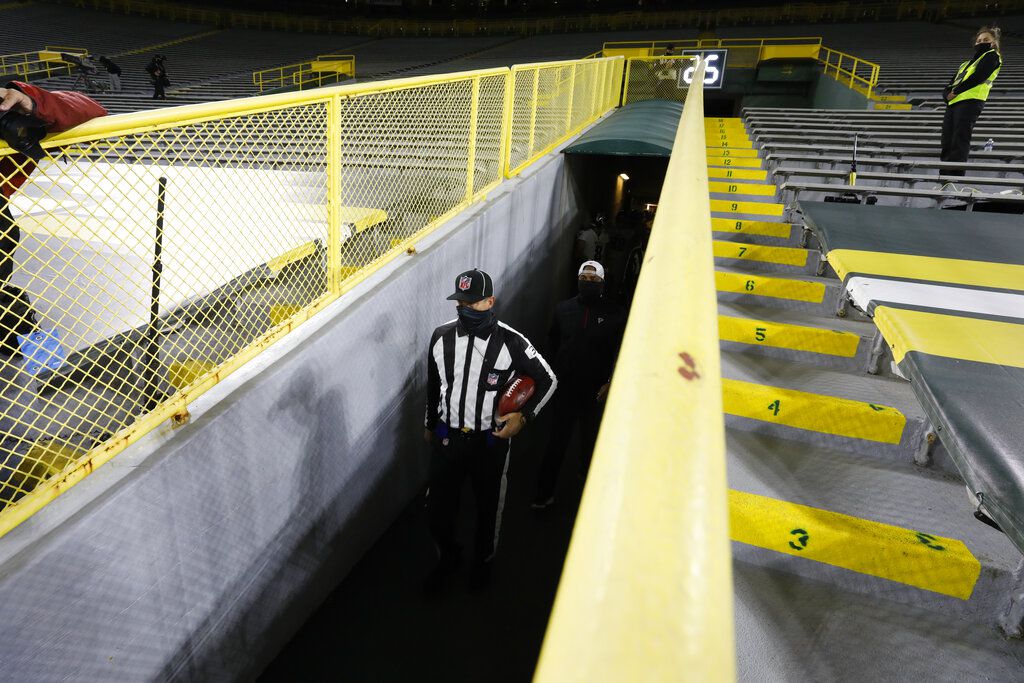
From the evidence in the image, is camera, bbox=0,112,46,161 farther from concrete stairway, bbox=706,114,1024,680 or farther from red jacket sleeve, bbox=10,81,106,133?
concrete stairway, bbox=706,114,1024,680

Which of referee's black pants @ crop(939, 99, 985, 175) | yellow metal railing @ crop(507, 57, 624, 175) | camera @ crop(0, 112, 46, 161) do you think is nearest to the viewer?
camera @ crop(0, 112, 46, 161)

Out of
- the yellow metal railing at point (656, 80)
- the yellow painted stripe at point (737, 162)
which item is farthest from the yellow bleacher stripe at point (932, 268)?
the yellow metal railing at point (656, 80)

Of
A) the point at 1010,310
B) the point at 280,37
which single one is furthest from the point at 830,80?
the point at 280,37

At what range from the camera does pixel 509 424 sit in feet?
10.8

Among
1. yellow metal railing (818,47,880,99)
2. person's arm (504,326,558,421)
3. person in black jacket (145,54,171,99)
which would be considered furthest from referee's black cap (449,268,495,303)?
person in black jacket (145,54,171,99)

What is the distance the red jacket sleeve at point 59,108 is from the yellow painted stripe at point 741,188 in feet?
18.9

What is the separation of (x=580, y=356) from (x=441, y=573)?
6.10 ft

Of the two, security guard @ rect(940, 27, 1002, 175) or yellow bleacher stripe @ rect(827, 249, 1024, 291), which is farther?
security guard @ rect(940, 27, 1002, 175)

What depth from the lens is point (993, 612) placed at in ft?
5.31

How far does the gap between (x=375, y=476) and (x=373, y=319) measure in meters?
1.12

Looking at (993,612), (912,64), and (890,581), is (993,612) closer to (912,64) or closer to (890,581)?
(890,581)

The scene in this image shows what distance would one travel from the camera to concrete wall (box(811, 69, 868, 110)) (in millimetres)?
14109

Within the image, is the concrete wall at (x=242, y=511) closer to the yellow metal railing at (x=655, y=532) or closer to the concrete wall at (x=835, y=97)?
A: the yellow metal railing at (x=655, y=532)

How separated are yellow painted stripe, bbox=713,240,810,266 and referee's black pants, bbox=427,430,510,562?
2277 mm
